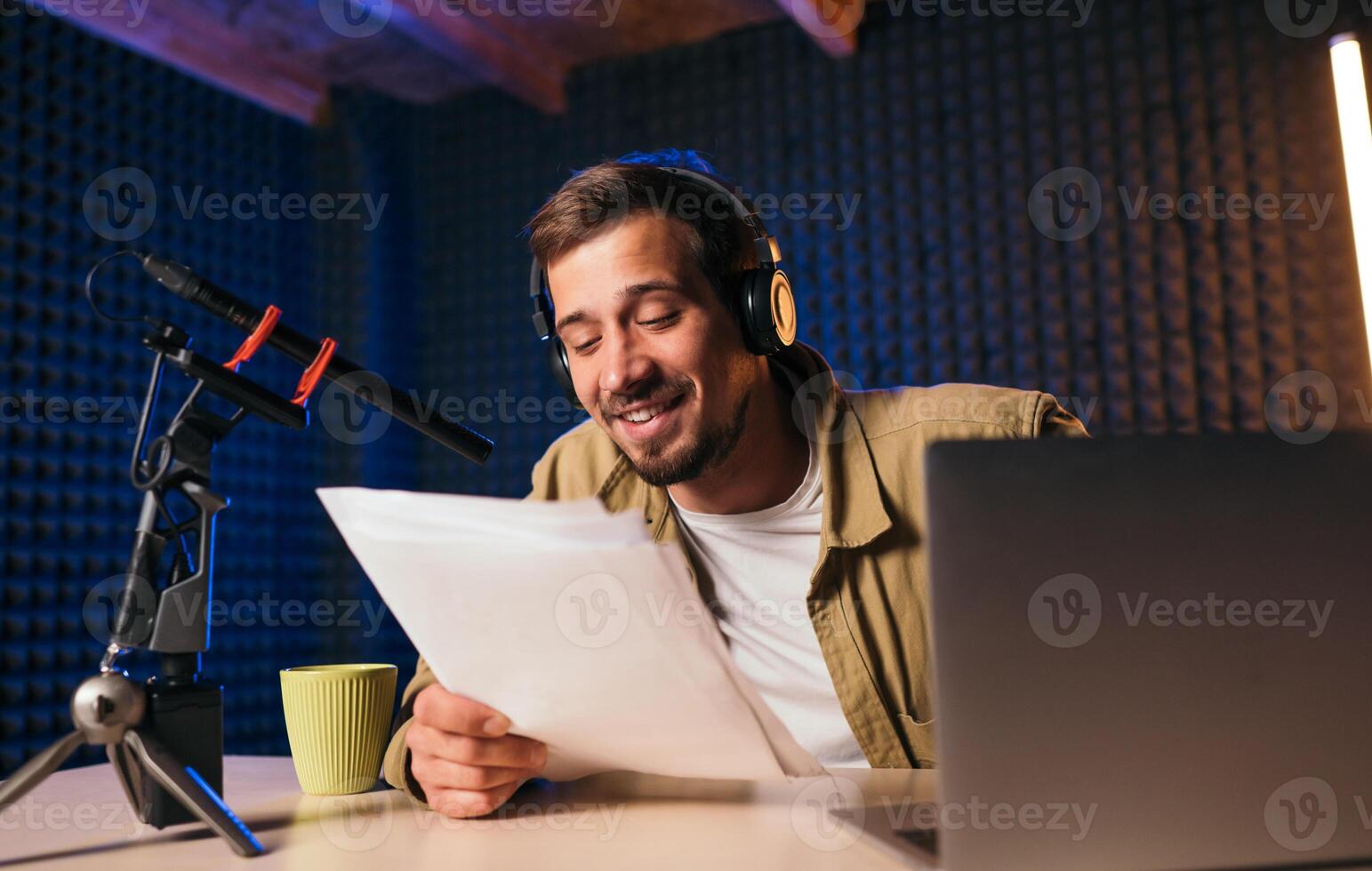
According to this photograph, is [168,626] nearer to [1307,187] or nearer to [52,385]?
[52,385]

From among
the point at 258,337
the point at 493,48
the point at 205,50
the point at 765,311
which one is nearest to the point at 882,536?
the point at 765,311

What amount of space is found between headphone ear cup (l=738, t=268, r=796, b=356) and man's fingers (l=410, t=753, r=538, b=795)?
0.64 meters

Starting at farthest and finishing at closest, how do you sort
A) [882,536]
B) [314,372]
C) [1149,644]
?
1. [882,536]
2. [314,372]
3. [1149,644]

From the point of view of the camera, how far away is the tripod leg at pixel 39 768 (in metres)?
0.65

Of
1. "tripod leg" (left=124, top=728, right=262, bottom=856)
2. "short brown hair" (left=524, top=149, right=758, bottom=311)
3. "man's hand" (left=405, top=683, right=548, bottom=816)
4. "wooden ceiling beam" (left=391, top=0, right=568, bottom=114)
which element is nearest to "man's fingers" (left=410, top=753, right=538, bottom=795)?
"man's hand" (left=405, top=683, right=548, bottom=816)

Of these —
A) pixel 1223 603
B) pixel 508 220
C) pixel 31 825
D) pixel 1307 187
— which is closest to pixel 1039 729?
pixel 1223 603

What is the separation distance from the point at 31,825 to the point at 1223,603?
798mm

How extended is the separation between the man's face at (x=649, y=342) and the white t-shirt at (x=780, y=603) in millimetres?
118

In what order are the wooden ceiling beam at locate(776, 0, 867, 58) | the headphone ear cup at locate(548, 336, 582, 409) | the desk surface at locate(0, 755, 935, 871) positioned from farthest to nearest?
the wooden ceiling beam at locate(776, 0, 867, 58) → the headphone ear cup at locate(548, 336, 582, 409) → the desk surface at locate(0, 755, 935, 871)

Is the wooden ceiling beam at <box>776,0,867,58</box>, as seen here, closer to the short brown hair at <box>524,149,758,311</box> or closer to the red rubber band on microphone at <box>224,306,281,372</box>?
the short brown hair at <box>524,149,758,311</box>

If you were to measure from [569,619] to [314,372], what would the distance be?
324 millimetres

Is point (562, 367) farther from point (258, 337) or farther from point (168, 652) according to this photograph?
point (168, 652)

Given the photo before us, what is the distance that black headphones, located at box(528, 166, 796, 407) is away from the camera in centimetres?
120

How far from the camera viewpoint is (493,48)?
285cm
